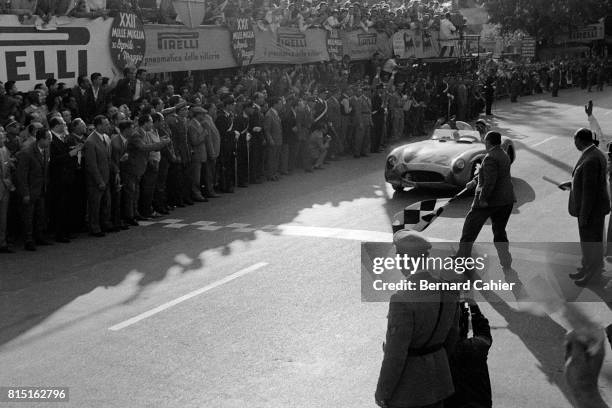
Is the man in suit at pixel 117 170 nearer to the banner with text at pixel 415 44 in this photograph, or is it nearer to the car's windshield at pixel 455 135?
the car's windshield at pixel 455 135

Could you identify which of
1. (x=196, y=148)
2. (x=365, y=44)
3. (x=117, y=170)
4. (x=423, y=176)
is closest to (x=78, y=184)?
(x=117, y=170)

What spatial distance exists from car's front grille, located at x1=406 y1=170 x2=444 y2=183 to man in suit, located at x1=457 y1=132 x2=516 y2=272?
18.1ft

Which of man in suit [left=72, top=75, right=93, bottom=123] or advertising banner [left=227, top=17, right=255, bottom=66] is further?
advertising banner [left=227, top=17, right=255, bottom=66]

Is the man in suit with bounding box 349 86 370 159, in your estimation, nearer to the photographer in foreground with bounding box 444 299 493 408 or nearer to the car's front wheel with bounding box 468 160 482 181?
the car's front wheel with bounding box 468 160 482 181

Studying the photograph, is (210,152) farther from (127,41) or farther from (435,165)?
(435,165)

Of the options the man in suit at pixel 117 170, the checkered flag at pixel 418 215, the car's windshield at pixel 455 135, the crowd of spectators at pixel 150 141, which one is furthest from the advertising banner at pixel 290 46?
the checkered flag at pixel 418 215

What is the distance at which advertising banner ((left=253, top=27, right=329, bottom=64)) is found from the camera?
22.8 m

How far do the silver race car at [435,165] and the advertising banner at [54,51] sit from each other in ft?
18.9

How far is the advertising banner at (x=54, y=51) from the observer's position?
1457 centimetres

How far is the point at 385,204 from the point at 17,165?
6059 millimetres

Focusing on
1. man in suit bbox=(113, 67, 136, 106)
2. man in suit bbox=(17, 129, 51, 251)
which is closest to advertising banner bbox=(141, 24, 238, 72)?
man in suit bbox=(113, 67, 136, 106)

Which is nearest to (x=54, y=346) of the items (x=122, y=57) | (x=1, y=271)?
(x=1, y=271)

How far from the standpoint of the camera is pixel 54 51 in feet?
50.6

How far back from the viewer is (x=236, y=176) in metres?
17.0
